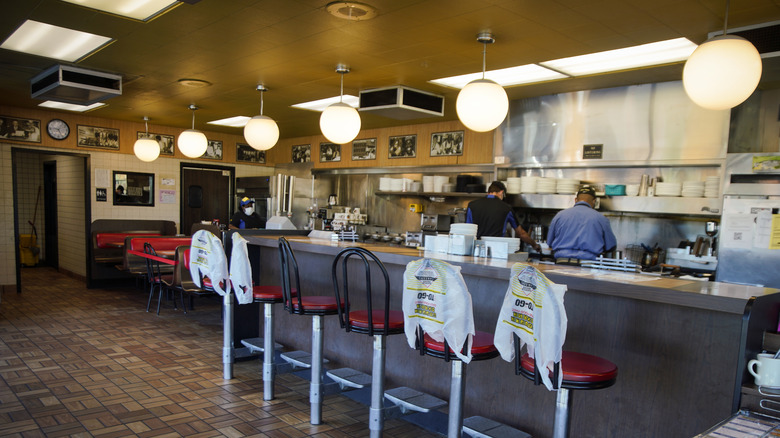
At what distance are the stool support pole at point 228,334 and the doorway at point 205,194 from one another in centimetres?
638

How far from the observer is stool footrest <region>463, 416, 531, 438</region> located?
2.98 m

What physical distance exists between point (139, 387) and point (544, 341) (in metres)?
3.39

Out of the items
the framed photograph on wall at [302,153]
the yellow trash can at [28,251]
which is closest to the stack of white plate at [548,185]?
the framed photograph on wall at [302,153]

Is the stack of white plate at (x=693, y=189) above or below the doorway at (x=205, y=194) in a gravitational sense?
above

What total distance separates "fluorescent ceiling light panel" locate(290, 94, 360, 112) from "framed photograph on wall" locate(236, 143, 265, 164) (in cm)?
380

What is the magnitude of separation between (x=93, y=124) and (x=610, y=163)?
323 inches

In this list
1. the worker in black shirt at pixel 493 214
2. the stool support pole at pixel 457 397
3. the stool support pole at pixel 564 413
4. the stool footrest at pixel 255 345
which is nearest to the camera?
the stool support pole at pixel 564 413

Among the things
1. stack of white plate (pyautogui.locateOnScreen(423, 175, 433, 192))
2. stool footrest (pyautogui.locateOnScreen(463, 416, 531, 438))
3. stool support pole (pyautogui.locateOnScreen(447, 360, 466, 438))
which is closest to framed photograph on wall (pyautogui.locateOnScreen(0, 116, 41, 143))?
stack of white plate (pyautogui.locateOnScreen(423, 175, 433, 192))

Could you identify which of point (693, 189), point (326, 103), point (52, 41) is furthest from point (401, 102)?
point (52, 41)

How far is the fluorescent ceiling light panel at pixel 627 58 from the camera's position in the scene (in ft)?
14.0

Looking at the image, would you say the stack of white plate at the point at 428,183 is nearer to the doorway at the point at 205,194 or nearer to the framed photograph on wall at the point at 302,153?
the framed photograph on wall at the point at 302,153

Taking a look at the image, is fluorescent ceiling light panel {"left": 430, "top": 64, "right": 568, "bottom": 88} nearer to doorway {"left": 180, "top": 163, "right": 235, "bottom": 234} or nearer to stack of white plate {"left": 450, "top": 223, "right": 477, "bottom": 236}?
stack of white plate {"left": 450, "top": 223, "right": 477, "bottom": 236}

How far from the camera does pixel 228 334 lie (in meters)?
4.26

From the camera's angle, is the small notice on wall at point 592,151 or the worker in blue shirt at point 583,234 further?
the small notice on wall at point 592,151
